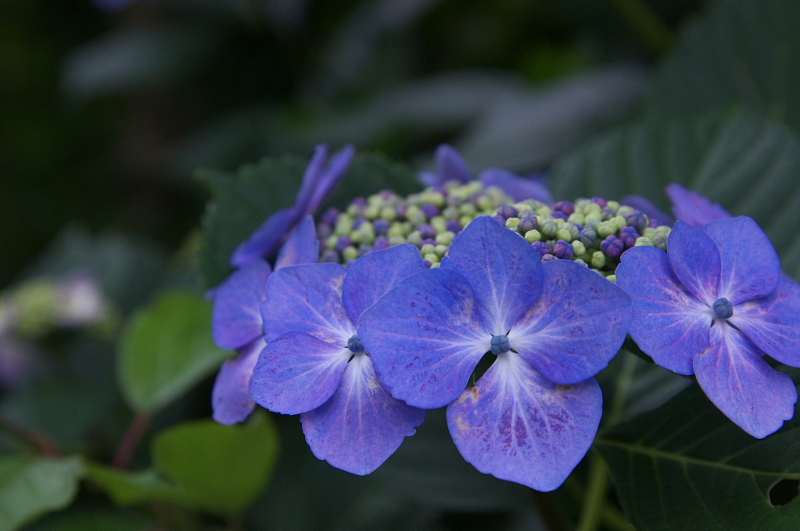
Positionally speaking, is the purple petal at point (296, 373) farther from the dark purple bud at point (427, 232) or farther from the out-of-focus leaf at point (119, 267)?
the out-of-focus leaf at point (119, 267)

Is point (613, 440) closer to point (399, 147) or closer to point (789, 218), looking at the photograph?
point (789, 218)

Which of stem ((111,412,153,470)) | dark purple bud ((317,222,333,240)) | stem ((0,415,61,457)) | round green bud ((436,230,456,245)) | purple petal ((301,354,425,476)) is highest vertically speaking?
round green bud ((436,230,456,245))

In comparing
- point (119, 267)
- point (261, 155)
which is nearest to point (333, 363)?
point (119, 267)

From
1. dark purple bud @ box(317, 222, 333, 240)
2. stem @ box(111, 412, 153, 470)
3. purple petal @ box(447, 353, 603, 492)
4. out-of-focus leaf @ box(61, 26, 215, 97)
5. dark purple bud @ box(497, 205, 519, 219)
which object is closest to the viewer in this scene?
purple petal @ box(447, 353, 603, 492)

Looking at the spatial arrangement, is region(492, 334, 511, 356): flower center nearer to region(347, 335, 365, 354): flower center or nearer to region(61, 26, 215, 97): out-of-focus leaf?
region(347, 335, 365, 354): flower center

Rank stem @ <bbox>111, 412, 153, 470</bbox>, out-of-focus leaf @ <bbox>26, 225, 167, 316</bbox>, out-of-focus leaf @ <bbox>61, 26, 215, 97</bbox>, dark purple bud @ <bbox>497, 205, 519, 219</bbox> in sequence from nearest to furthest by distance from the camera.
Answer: dark purple bud @ <bbox>497, 205, 519, 219</bbox>
stem @ <bbox>111, 412, 153, 470</bbox>
out-of-focus leaf @ <bbox>26, 225, 167, 316</bbox>
out-of-focus leaf @ <bbox>61, 26, 215, 97</bbox>

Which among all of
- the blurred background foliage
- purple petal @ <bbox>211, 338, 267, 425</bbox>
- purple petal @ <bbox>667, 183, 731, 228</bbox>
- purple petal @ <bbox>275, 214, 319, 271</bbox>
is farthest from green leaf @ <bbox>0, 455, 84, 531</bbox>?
purple petal @ <bbox>667, 183, 731, 228</bbox>

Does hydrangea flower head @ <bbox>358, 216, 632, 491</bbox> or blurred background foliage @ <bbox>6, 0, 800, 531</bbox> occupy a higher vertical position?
hydrangea flower head @ <bbox>358, 216, 632, 491</bbox>
